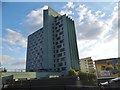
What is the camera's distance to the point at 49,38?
215 feet

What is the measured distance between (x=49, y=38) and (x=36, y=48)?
12.6 m

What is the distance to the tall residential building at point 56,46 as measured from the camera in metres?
61.0

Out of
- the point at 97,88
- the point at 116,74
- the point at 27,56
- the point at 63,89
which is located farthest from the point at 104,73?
the point at 27,56

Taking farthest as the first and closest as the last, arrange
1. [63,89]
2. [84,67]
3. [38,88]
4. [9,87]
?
1. [84,67]
2. [9,87]
3. [38,88]
4. [63,89]

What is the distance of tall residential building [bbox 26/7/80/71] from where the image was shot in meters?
61.0

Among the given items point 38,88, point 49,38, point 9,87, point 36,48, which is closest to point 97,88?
point 38,88

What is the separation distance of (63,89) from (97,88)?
2.79 meters

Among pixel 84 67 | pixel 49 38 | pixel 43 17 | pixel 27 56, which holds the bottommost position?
pixel 84 67

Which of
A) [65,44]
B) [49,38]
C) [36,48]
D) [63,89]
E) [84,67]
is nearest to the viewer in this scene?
[63,89]

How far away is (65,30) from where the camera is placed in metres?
63.8

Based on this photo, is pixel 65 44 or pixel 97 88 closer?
pixel 97 88

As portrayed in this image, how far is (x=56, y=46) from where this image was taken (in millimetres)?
65688

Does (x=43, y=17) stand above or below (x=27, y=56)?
above

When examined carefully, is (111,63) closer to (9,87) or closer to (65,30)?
(9,87)
